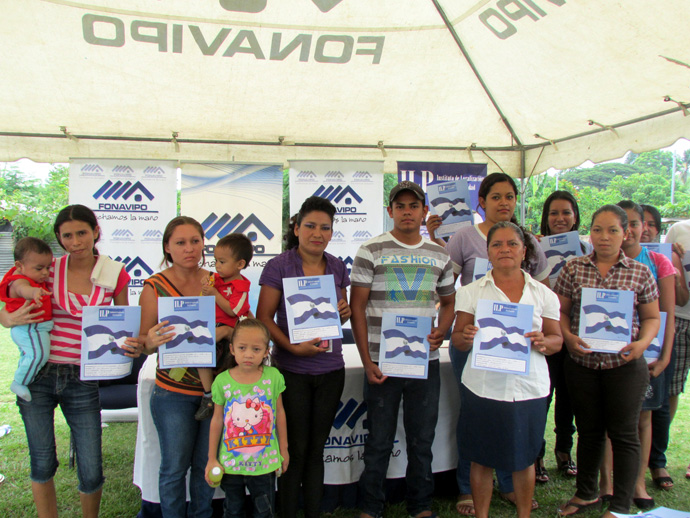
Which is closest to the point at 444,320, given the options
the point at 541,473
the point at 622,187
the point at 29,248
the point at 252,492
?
the point at 252,492

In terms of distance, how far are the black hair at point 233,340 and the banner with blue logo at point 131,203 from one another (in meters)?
3.23

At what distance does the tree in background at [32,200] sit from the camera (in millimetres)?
17094

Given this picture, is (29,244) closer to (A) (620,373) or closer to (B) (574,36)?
(A) (620,373)

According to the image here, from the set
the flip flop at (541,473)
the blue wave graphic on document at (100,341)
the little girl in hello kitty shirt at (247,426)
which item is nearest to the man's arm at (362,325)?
the little girl in hello kitty shirt at (247,426)

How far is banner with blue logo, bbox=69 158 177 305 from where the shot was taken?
16.4ft

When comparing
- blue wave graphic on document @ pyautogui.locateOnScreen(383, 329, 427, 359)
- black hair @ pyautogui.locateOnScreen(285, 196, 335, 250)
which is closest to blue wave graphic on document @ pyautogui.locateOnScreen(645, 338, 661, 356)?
blue wave graphic on document @ pyautogui.locateOnScreen(383, 329, 427, 359)

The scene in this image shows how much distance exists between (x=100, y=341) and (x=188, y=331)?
401 millimetres

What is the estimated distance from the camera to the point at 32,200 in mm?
27156

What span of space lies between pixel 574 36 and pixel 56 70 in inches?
161

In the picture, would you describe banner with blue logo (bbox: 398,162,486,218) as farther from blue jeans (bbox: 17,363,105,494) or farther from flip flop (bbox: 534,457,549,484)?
blue jeans (bbox: 17,363,105,494)

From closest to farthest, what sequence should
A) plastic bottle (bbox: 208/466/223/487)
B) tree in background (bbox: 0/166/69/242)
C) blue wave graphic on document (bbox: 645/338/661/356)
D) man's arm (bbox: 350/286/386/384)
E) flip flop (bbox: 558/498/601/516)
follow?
plastic bottle (bbox: 208/466/223/487) → man's arm (bbox: 350/286/386/384) → blue wave graphic on document (bbox: 645/338/661/356) → flip flop (bbox: 558/498/601/516) → tree in background (bbox: 0/166/69/242)

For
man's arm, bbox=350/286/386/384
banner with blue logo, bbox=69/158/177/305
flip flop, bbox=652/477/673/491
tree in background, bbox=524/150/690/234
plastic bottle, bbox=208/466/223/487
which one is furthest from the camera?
tree in background, bbox=524/150/690/234

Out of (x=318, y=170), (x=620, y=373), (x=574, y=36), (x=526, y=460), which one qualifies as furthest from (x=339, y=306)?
(x=318, y=170)

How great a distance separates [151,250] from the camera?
5.17 metres
